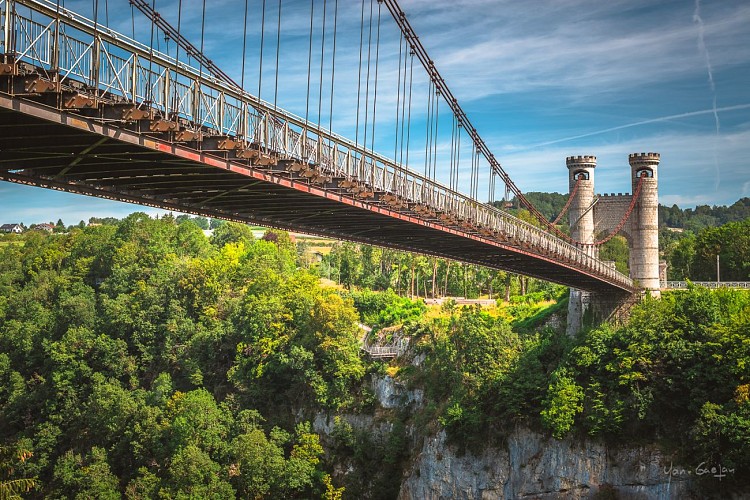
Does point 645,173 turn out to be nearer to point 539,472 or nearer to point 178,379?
point 539,472

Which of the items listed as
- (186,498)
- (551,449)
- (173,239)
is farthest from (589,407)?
(173,239)

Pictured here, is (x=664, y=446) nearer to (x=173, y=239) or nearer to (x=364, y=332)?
(x=364, y=332)

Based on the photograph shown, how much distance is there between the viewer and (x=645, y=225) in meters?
60.3

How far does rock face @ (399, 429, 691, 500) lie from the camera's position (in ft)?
115

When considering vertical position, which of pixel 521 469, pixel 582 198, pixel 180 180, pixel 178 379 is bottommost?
pixel 521 469

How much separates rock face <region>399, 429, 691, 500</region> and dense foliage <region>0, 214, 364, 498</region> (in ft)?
21.1

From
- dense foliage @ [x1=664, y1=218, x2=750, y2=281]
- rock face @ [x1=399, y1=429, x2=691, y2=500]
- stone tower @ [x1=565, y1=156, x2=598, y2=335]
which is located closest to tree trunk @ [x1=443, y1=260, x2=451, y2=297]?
stone tower @ [x1=565, y1=156, x2=598, y2=335]

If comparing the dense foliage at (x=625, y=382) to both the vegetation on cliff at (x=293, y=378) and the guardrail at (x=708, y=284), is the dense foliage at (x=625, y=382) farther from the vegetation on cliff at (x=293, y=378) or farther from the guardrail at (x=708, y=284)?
the guardrail at (x=708, y=284)

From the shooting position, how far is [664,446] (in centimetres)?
3512

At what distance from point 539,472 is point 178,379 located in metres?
28.7

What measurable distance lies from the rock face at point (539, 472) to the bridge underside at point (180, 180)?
9.80m

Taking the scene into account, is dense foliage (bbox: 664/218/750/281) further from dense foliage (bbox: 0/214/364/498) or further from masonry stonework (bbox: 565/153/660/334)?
dense foliage (bbox: 0/214/364/498)

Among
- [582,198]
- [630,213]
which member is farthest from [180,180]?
[630,213]

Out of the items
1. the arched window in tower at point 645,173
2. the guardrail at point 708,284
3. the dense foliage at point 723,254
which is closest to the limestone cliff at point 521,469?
the guardrail at point 708,284
